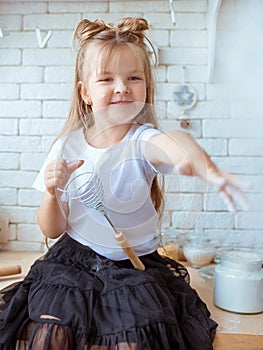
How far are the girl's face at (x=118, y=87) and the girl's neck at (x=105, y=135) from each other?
0.7 inches

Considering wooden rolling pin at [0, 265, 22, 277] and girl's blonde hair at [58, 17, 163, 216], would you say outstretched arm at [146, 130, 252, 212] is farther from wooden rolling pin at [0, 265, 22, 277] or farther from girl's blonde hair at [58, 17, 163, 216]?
wooden rolling pin at [0, 265, 22, 277]

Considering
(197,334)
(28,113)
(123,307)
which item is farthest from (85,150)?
(28,113)

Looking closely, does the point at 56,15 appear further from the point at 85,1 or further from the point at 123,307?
the point at 123,307

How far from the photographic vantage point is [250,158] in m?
1.51

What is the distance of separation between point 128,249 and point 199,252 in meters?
0.56

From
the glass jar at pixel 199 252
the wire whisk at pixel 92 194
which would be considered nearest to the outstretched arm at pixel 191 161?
the wire whisk at pixel 92 194

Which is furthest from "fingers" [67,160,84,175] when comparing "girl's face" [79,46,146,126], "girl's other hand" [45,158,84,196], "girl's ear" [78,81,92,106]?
"girl's ear" [78,81,92,106]

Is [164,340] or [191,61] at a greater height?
[191,61]

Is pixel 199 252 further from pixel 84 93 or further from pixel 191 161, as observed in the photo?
pixel 191 161

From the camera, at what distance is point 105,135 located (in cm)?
100

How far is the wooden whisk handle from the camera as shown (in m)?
0.89

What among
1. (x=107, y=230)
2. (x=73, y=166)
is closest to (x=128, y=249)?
(x=107, y=230)

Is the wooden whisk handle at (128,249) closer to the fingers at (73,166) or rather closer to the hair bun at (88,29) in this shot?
the fingers at (73,166)

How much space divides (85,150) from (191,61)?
2.28 feet
